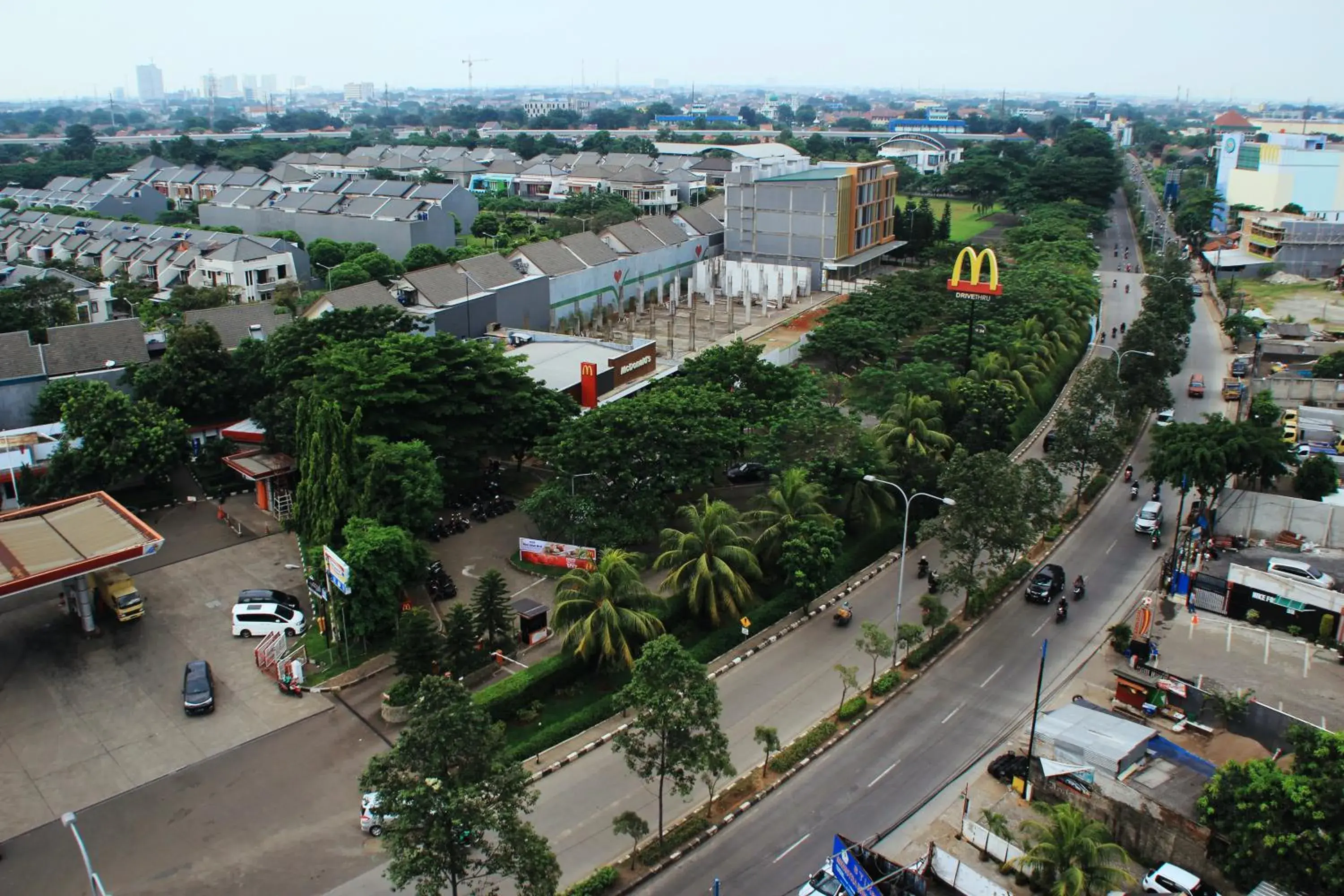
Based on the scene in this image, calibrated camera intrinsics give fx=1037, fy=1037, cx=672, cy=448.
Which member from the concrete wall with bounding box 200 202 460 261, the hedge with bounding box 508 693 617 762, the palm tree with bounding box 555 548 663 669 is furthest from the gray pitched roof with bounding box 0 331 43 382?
the concrete wall with bounding box 200 202 460 261

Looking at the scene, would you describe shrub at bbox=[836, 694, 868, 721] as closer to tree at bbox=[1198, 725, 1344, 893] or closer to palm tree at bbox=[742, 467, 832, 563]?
palm tree at bbox=[742, 467, 832, 563]

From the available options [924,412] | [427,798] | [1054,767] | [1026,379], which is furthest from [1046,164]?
[427,798]

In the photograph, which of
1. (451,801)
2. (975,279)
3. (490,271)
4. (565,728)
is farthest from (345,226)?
(451,801)

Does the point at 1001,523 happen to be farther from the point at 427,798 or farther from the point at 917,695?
the point at 427,798

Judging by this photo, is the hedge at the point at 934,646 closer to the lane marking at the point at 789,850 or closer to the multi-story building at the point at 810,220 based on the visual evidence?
the lane marking at the point at 789,850

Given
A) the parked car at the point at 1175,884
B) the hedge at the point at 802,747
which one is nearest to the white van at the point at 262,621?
the hedge at the point at 802,747

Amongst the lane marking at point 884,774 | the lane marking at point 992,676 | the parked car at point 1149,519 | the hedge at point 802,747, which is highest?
the parked car at point 1149,519
